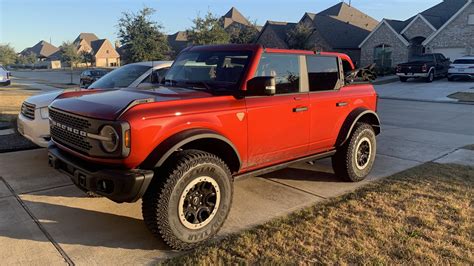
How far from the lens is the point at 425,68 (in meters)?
25.5

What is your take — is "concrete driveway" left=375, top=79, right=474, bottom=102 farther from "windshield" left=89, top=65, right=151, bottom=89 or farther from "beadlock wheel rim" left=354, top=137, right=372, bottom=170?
"windshield" left=89, top=65, right=151, bottom=89

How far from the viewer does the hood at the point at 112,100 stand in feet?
11.4

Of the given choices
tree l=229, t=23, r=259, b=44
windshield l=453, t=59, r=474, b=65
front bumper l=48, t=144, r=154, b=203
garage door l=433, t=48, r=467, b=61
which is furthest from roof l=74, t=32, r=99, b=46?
front bumper l=48, t=144, r=154, b=203

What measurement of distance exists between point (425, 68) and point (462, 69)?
8.84ft

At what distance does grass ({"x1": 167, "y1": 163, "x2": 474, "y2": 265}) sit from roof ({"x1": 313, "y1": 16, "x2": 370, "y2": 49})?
1506 inches

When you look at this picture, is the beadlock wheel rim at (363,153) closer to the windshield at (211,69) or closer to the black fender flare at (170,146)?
the windshield at (211,69)

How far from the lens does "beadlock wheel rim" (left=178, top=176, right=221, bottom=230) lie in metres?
3.64

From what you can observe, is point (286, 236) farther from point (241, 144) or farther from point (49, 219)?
point (49, 219)

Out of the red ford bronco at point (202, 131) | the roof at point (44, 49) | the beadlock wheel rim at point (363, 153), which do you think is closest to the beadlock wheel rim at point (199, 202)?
the red ford bronco at point (202, 131)

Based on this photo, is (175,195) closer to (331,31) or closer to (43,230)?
(43,230)

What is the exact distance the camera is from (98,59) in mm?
87250

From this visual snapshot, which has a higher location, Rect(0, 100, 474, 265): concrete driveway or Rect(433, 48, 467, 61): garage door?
Rect(433, 48, 467, 61): garage door

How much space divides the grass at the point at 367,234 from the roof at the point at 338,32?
38253 mm

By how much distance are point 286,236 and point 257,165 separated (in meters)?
0.89
